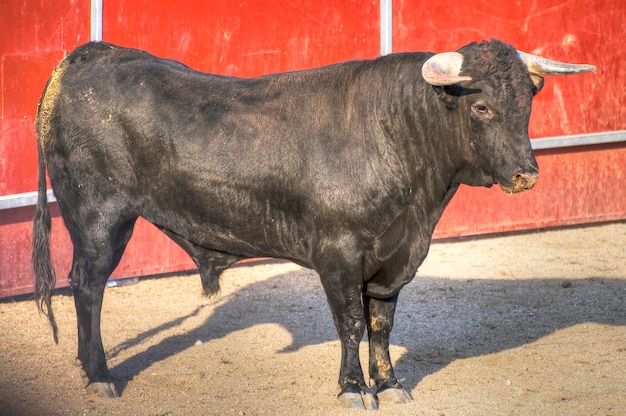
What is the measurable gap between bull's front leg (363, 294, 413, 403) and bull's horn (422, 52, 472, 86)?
1391 millimetres

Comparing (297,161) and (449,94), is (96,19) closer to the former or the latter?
(297,161)

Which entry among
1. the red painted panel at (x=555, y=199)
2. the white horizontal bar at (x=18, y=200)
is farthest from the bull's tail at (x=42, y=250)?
the red painted panel at (x=555, y=199)

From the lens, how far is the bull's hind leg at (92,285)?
6.12 metres

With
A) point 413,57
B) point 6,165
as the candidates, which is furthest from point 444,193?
point 6,165

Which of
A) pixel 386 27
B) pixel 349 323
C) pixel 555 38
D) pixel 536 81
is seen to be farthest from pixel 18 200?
pixel 555 38

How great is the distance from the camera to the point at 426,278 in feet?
28.3

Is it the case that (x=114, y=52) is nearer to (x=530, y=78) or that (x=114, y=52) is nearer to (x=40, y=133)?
(x=40, y=133)

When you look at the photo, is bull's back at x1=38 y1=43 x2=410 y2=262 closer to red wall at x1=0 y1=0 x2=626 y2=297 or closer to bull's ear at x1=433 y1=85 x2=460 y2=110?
bull's ear at x1=433 y1=85 x2=460 y2=110

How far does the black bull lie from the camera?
561cm

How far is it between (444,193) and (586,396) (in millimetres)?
1485

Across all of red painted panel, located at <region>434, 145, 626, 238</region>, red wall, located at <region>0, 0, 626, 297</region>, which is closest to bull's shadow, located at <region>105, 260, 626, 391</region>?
red wall, located at <region>0, 0, 626, 297</region>

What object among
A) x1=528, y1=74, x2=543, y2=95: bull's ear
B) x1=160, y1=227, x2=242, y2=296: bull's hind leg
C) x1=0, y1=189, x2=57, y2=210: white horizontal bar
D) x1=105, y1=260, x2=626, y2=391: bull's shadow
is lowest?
x1=105, y1=260, x2=626, y2=391: bull's shadow

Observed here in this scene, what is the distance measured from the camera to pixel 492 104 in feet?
18.0

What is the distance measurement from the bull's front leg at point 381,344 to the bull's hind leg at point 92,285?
5.09ft
